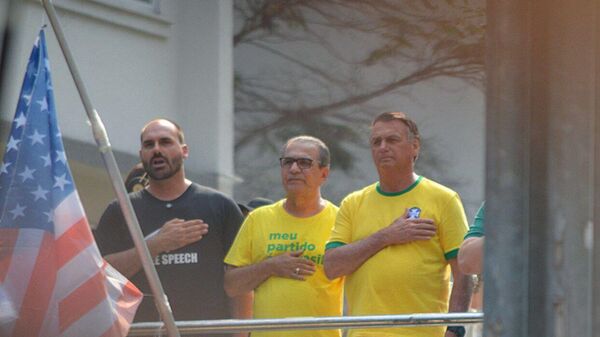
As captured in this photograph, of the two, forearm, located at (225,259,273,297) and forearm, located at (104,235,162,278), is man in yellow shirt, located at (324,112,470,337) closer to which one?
forearm, located at (225,259,273,297)

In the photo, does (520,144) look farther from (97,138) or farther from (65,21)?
(65,21)

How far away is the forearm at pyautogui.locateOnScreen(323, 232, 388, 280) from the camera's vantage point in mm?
5695

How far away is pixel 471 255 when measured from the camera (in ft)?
14.7

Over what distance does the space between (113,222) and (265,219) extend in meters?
0.74

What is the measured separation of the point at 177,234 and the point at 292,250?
20.3 inches

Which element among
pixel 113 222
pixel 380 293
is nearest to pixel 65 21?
pixel 113 222

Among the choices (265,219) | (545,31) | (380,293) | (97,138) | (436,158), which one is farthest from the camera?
(436,158)

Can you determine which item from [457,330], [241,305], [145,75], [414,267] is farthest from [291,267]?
[145,75]

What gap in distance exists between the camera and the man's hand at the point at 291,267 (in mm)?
6059

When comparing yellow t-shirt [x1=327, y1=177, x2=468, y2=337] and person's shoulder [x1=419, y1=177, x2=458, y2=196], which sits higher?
person's shoulder [x1=419, y1=177, x2=458, y2=196]

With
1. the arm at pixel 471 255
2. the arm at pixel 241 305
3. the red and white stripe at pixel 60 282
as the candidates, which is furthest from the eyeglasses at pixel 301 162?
the arm at pixel 471 255

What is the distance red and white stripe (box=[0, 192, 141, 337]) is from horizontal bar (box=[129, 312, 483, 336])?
0.44 m

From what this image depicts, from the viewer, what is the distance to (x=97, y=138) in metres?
4.59

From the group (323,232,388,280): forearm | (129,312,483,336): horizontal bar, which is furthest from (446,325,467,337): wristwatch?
(323,232,388,280): forearm
